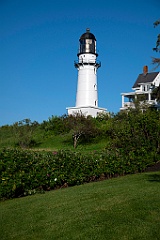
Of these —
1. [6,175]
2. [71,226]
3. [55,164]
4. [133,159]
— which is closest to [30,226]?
[71,226]

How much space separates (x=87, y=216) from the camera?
246 inches

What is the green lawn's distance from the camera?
534cm

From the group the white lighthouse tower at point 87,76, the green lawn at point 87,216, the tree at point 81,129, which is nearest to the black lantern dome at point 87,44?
the white lighthouse tower at point 87,76

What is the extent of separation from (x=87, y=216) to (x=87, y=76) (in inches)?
1526

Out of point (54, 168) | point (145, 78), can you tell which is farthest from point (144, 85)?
point (54, 168)

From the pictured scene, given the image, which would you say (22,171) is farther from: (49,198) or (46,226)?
(46,226)

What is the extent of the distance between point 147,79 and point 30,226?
141ft

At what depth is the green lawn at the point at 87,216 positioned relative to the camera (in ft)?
17.5

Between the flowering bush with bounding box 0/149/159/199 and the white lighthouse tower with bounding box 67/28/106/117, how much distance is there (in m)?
28.6

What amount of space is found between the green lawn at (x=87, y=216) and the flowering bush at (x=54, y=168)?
104 centimetres

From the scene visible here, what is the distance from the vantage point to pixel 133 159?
14.0m

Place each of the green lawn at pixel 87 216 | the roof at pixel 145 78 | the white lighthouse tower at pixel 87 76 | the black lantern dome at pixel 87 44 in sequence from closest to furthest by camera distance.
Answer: the green lawn at pixel 87 216, the white lighthouse tower at pixel 87 76, the black lantern dome at pixel 87 44, the roof at pixel 145 78

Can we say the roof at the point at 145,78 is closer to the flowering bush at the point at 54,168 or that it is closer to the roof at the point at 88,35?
the roof at the point at 88,35

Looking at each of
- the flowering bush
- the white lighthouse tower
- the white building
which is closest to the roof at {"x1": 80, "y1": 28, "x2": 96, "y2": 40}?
the white lighthouse tower
